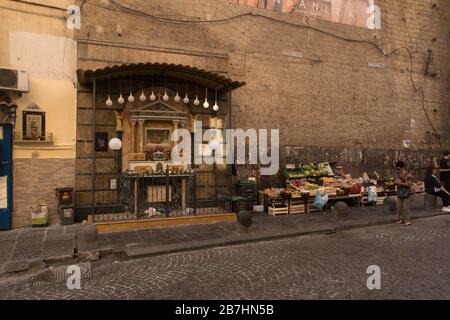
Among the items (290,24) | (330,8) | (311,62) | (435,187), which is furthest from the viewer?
(330,8)

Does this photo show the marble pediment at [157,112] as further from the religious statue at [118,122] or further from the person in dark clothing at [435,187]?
the person in dark clothing at [435,187]

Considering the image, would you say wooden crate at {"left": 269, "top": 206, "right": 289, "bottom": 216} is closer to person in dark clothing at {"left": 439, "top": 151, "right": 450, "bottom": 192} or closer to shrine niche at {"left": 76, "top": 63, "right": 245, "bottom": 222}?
shrine niche at {"left": 76, "top": 63, "right": 245, "bottom": 222}

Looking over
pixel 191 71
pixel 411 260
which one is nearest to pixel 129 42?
pixel 191 71

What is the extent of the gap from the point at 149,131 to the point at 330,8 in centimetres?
976

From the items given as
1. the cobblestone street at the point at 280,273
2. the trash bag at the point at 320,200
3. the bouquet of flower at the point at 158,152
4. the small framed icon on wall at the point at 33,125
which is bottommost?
the cobblestone street at the point at 280,273

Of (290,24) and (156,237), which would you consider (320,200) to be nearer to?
(156,237)

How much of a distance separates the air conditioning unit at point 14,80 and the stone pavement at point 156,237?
3884 millimetres

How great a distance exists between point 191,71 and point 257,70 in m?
3.83

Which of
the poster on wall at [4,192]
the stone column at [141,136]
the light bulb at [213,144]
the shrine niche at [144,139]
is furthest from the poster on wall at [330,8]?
the poster on wall at [4,192]

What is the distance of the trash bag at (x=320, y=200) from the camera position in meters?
11.3

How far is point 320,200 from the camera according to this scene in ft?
37.0

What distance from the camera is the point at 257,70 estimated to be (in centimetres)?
1267

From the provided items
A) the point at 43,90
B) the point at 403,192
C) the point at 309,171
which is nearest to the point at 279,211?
the point at 309,171

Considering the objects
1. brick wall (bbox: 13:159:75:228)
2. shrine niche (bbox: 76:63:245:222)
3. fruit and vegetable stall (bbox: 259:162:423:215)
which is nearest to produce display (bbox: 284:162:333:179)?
fruit and vegetable stall (bbox: 259:162:423:215)
